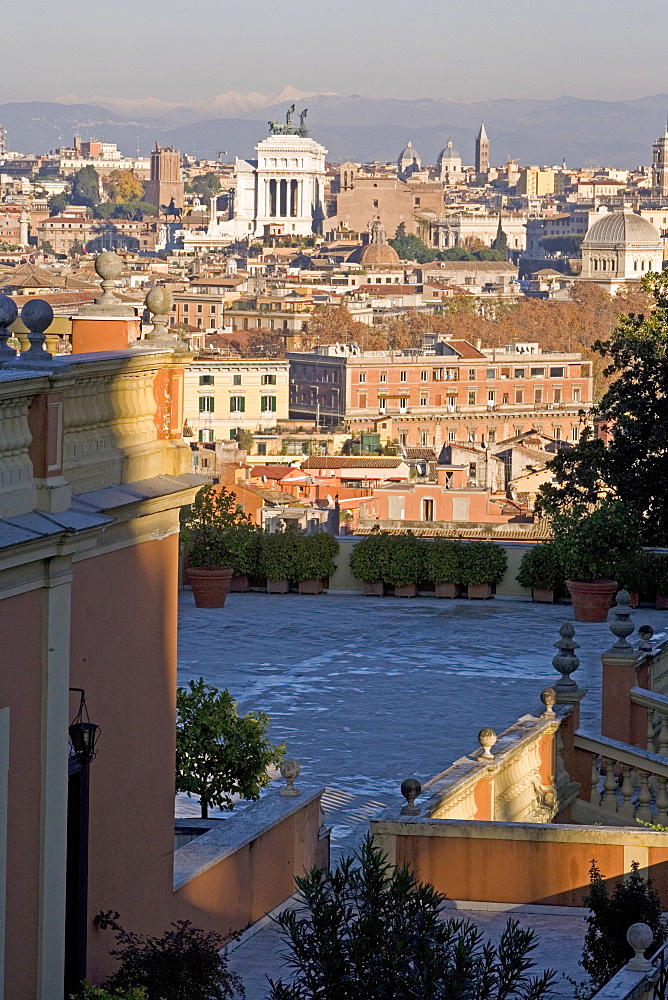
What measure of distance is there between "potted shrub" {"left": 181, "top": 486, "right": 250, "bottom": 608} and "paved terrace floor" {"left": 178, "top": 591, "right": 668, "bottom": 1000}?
0.56ft

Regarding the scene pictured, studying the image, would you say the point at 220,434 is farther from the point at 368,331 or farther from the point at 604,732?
the point at 604,732

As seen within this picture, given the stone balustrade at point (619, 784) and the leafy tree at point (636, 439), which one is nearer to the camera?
the stone balustrade at point (619, 784)

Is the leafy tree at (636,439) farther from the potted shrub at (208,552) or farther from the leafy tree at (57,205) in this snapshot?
the leafy tree at (57,205)

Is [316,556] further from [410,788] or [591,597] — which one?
[410,788]

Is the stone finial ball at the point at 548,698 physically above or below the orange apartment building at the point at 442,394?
above

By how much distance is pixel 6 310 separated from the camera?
176 inches

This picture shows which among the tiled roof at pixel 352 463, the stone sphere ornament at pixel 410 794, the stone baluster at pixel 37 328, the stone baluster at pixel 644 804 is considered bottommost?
the tiled roof at pixel 352 463

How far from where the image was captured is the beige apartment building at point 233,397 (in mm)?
70125

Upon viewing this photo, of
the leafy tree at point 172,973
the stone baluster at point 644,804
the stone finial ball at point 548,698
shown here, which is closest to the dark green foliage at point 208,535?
the stone finial ball at point 548,698

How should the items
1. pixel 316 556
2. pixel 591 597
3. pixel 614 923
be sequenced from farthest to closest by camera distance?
pixel 316 556 < pixel 591 597 < pixel 614 923

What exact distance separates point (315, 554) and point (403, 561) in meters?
0.60

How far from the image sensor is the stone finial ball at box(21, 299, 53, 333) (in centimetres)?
461

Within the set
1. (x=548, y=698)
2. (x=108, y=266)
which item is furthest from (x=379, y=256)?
(x=108, y=266)

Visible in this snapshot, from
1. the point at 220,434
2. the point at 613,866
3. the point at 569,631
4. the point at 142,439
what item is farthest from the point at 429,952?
the point at 220,434
